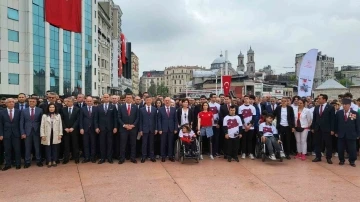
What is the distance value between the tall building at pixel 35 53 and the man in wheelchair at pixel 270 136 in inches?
1237

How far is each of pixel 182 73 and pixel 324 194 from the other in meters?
148

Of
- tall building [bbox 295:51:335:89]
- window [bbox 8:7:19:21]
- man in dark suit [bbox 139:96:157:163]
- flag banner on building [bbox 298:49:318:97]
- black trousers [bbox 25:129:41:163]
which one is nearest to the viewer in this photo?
black trousers [bbox 25:129:41:163]

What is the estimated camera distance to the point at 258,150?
8.38 meters

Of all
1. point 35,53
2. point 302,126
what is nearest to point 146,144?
point 302,126

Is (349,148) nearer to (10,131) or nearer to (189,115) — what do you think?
(189,115)

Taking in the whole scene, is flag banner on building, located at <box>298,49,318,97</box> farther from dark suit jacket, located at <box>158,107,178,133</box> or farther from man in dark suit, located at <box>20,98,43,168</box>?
man in dark suit, located at <box>20,98,43,168</box>

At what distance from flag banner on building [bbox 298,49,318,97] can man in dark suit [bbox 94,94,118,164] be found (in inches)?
327

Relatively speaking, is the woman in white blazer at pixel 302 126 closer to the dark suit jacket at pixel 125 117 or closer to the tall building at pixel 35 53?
the dark suit jacket at pixel 125 117

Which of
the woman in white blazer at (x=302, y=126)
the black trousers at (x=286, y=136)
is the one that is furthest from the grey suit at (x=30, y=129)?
the woman in white blazer at (x=302, y=126)

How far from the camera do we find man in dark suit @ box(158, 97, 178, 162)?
27.0 feet

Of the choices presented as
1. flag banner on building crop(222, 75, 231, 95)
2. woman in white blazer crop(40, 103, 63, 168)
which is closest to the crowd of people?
woman in white blazer crop(40, 103, 63, 168)

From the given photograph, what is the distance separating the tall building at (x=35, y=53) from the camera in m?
32.1

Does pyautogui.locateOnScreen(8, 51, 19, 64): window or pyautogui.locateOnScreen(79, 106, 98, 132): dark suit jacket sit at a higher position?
pyautogui.locateOnScreen(8, 51, 19, 64): window

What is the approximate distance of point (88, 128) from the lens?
7.95 m
